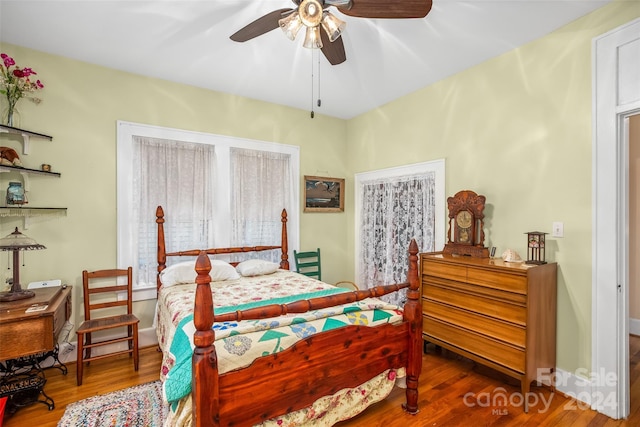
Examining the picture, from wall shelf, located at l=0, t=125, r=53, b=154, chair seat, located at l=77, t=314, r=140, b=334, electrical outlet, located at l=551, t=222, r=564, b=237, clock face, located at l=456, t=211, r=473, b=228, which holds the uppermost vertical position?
wall shelf, located at l=0, t=125, r=53, b=154

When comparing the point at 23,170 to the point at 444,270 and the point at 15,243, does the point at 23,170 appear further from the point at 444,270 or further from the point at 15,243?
the point at 444,270

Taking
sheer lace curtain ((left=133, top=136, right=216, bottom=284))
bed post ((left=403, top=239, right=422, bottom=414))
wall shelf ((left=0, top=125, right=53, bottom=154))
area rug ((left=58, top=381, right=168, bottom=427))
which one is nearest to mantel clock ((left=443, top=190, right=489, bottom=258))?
bed post ((left=403, top=239, right=422, bottom=414))

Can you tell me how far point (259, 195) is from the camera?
400 cm

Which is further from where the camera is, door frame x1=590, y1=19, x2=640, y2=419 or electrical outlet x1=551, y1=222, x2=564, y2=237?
electrical outlet x1=551, y1=222, x2=564, y2=237

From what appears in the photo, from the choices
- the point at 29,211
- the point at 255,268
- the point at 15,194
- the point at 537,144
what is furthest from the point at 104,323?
the point at 537,144

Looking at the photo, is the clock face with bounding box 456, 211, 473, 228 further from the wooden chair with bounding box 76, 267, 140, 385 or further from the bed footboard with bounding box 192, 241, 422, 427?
the wooden chair with bounding box 76, 267, 140, 385

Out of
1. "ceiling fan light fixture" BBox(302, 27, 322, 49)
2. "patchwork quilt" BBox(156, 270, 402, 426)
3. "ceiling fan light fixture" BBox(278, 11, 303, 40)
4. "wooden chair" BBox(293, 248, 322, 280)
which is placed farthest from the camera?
"wooden chair" BBox(293, 248, 322, 280)

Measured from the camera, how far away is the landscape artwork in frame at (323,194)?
4379mm

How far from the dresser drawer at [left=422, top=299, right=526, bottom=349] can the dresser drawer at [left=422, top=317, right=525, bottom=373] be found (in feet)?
0.12

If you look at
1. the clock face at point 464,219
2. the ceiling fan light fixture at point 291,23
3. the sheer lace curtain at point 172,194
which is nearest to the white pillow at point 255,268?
the sheer lace curtain at point 172,194

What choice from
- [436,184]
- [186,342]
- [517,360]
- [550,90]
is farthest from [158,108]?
[517,360]

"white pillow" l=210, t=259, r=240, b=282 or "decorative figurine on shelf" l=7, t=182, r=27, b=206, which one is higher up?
"decorative figurine on shelf" l=7, t=182, r=27, b=206

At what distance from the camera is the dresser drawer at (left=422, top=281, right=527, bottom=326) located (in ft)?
7.60

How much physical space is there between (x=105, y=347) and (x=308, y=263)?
2.35 m
